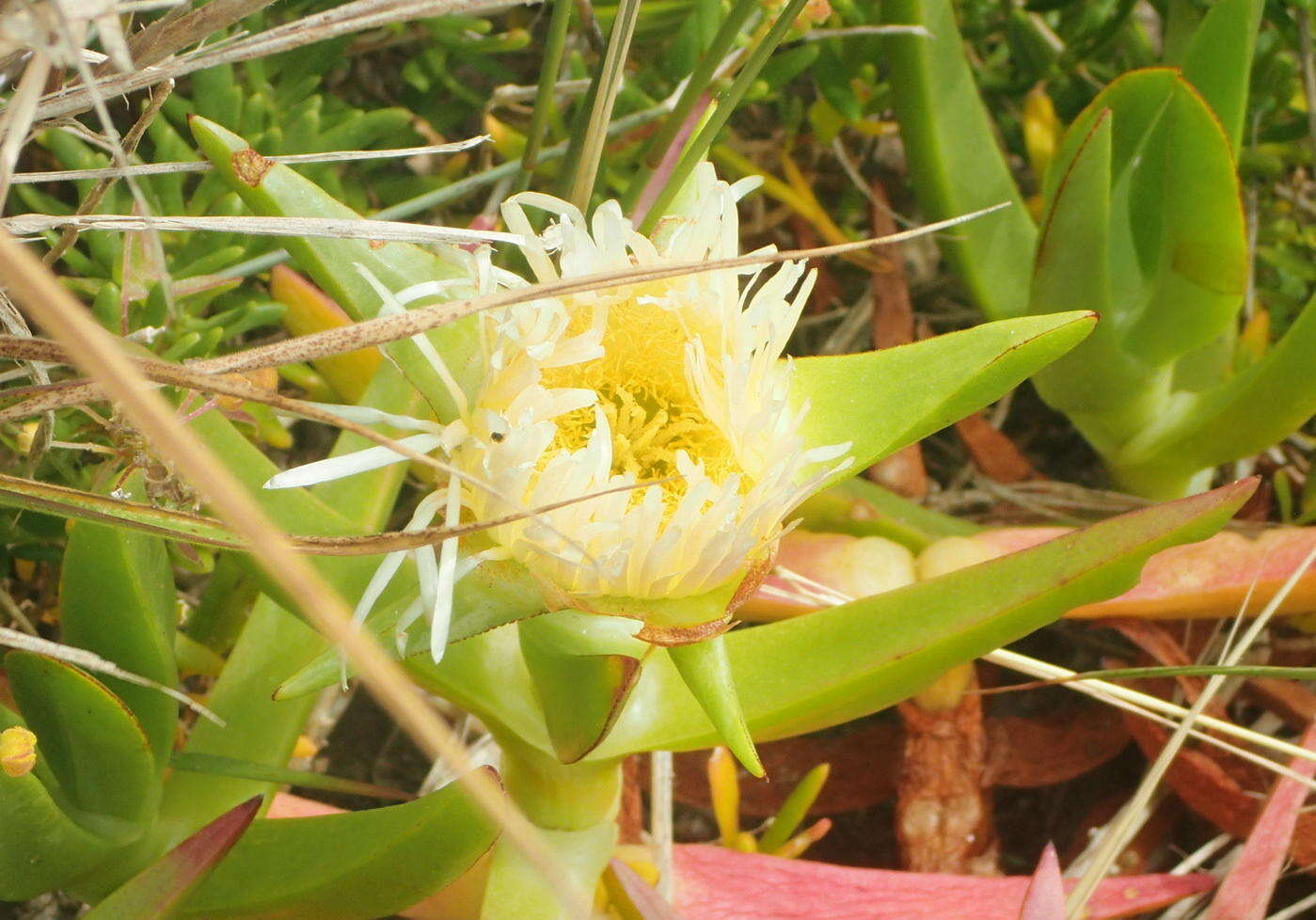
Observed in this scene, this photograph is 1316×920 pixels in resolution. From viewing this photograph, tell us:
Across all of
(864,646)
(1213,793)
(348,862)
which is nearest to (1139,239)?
(1213,793)

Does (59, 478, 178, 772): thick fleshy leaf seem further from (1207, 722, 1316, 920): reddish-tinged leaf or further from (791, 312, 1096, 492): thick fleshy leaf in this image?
(1207, 722, 1316, 920): reddish-tinged leaf

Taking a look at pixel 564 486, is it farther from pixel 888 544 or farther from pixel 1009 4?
pixel 1009 4

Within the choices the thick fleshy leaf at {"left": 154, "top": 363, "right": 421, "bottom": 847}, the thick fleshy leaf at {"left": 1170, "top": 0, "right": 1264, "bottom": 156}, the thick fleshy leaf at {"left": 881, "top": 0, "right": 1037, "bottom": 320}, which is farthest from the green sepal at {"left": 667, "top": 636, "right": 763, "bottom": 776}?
the thick fleshy leaf at {"left": 1170, "top": 0, "right": 1264, "bottom": 156}

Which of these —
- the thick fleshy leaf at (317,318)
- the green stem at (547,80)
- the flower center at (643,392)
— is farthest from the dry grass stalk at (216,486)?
the thick fleshy leaf at (317,318)

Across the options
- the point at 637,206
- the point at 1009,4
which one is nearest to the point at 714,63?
the point at 637,206

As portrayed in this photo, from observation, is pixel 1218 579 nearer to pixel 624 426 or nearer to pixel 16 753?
pixel 624 426

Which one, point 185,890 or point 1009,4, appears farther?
point 1009,4
